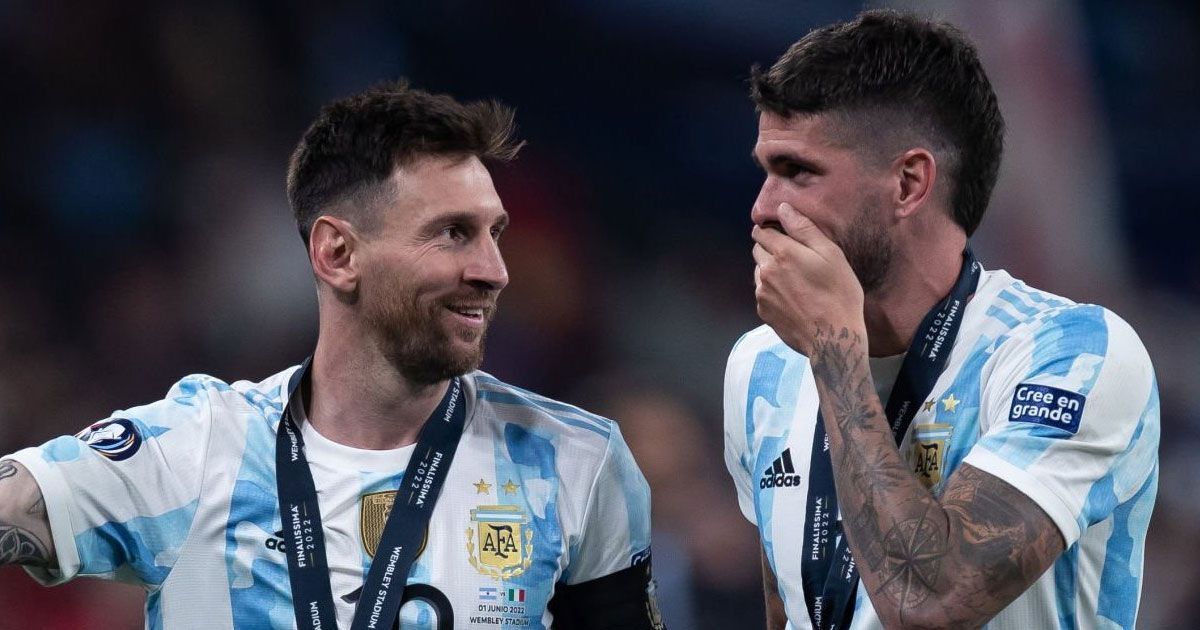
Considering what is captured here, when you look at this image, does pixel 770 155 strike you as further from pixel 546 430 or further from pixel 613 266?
pixel 613 266

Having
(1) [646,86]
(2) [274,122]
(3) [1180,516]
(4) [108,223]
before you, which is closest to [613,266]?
(1) [646,86]

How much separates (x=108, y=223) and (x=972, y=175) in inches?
163

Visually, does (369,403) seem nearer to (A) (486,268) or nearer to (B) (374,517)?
(B) (374,517)

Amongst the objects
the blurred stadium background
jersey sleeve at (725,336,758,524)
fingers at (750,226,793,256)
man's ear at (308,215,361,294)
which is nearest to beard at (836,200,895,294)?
fingers at (750,226,793,256)

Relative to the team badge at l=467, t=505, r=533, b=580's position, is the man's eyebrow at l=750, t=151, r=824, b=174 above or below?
above

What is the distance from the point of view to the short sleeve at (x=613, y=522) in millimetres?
3033

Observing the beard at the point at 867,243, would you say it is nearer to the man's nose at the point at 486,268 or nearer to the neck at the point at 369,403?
the man's nose at the point at 486,268

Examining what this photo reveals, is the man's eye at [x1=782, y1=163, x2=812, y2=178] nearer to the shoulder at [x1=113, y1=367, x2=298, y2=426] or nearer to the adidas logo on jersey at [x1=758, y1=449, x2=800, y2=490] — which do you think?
the adidas logo on jersey at [x1=758, y1=449, x2=800, y2=490]

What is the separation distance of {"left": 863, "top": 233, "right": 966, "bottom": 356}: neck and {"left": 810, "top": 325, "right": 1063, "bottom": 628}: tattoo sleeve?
0.43 meters

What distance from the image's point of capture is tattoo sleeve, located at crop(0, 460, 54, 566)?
2.62 meters

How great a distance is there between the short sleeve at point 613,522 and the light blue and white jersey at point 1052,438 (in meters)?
0.41

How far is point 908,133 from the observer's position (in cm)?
270

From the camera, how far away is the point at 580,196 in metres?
6.11

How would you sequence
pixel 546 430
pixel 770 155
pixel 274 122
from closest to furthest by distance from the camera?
pixel 770 155 < pixel 546 430 < pixel 274 122
